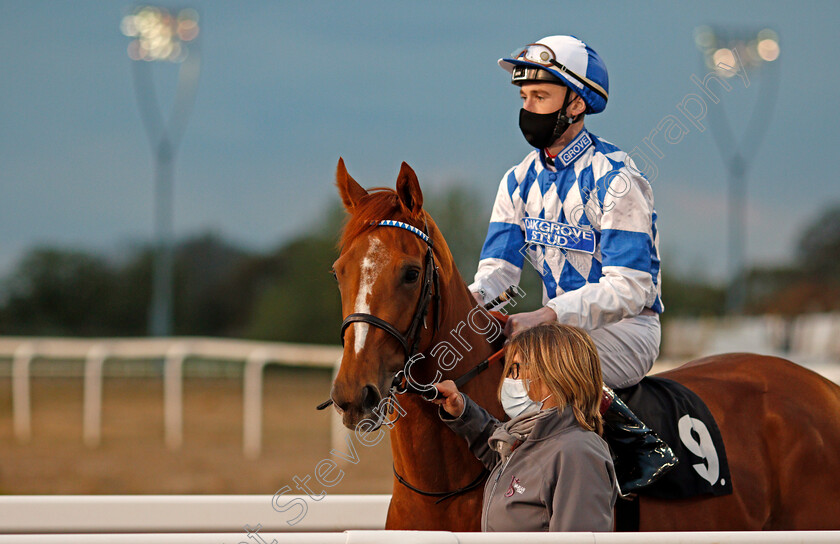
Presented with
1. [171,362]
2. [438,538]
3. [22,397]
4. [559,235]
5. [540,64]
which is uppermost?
[540,64]

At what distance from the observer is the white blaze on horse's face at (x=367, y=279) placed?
7.21 ft

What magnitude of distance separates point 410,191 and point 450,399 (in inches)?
23.6

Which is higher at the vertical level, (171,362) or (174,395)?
(171,362)

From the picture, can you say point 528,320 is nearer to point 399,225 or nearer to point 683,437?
point 399,225

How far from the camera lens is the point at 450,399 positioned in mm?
2301

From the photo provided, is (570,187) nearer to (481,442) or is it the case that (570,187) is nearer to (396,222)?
(396,222)

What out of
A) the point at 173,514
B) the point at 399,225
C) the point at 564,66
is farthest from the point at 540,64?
the point at 173,514

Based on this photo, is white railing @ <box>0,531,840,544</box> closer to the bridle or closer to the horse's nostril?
the horse's nostril

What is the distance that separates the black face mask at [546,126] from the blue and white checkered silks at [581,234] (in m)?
0.06

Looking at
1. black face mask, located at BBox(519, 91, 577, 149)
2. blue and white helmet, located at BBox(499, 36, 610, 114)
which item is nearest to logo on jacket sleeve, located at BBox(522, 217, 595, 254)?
black face mask, located at BBox(519, 91, 577, 149)

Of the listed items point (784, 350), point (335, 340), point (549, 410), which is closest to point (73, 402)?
point (335, 340)

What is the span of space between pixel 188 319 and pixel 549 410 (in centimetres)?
3444

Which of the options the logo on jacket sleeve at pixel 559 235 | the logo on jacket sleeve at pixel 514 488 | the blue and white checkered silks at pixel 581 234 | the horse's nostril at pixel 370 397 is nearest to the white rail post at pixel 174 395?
the blue and white checkered silks at pixel 581 234

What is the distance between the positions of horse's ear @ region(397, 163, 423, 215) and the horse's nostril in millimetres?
544
